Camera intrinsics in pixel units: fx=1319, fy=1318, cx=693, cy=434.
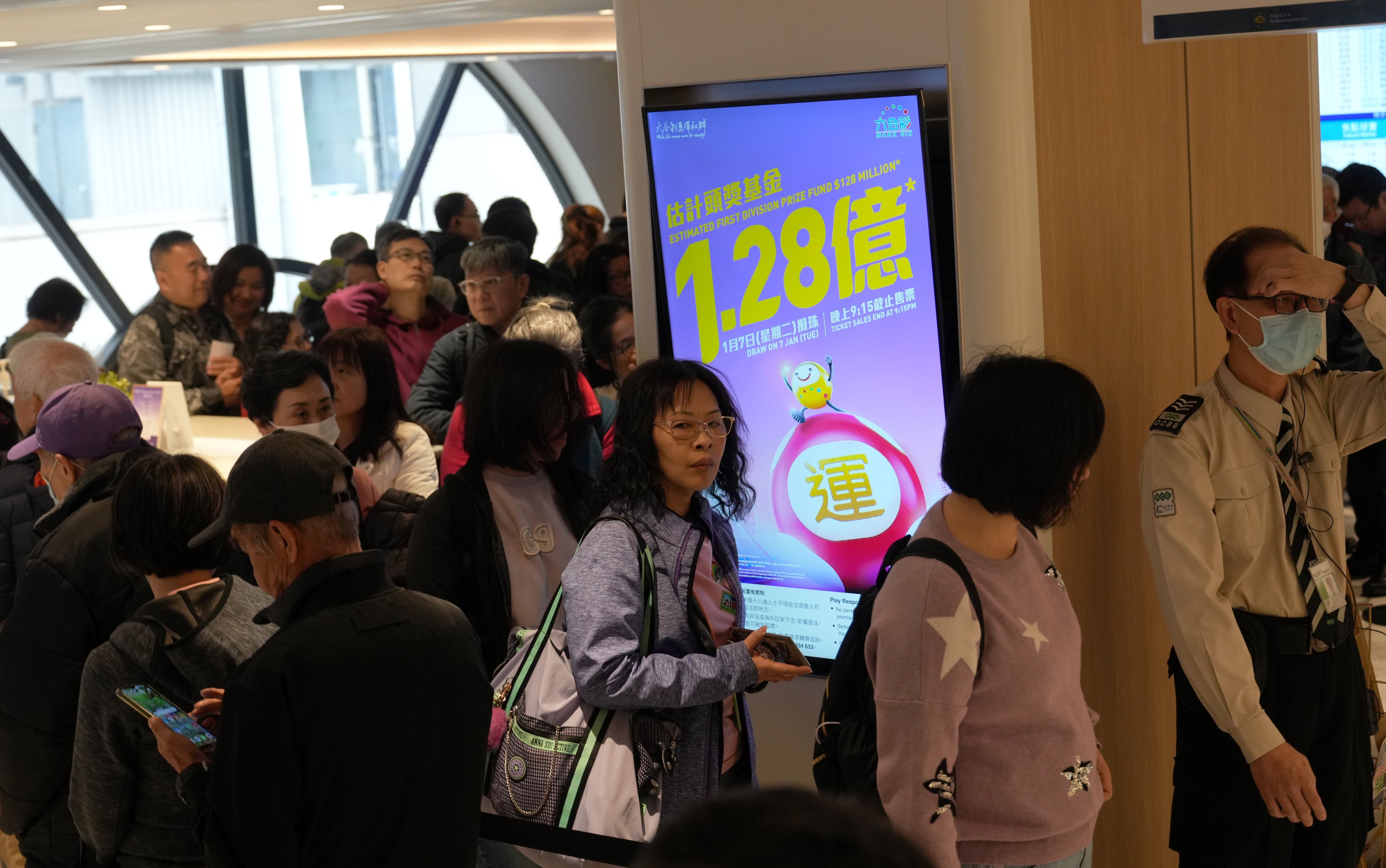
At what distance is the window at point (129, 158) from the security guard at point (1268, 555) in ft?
40.4

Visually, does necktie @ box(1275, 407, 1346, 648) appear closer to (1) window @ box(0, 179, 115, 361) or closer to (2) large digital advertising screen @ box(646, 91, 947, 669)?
(2) large digital advertising screen @ box(646, 91, 947, 669)

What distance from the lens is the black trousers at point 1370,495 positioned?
589cm

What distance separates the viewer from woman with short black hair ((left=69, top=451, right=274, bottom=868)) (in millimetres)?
2104

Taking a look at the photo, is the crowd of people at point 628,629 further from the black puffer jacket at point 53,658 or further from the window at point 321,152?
the window at point 321,152

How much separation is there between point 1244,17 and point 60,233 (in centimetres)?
1202

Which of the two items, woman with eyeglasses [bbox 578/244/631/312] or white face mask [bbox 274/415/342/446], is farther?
woman with eyeglasses [bbox 578/244/631/312]

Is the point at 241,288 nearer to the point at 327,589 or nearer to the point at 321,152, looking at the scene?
the point at 327,589

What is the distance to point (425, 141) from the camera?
49.4 ft

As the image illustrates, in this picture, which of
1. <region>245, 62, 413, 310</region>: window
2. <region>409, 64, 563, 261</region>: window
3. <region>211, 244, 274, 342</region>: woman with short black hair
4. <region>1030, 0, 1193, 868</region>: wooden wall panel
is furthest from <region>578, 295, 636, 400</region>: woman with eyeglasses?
<region>409, 64, 563, 261</region>: window

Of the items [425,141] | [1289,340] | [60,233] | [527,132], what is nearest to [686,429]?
[1289,340]

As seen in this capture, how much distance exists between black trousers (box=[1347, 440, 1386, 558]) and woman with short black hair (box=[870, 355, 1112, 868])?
15.5 feet

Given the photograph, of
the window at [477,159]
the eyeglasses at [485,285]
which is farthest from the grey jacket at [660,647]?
the window at [477,159]

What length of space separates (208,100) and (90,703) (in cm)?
1296

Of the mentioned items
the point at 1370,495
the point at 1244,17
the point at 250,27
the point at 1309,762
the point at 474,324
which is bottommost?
the point at 1370,495
